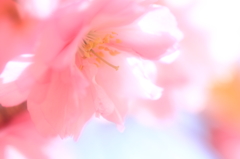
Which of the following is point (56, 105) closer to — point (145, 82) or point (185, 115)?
point (145, 82)

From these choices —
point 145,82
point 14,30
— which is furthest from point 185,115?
point 14,30

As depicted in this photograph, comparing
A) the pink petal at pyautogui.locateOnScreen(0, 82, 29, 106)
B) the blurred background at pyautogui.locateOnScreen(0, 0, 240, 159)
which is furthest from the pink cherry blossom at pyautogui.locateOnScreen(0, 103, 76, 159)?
the pink petal at pyautogui.locateOnScreen(0, 82, 29, 106)

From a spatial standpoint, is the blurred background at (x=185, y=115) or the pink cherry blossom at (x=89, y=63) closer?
the pink cherry blossom at (x=89, y=63)

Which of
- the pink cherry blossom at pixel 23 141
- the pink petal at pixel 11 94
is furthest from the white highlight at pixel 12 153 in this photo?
the pink petal at pixel 11 94

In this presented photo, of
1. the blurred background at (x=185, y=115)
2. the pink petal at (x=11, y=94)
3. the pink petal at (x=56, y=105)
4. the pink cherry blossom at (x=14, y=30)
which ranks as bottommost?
the blurred background at (x=185, y=115)

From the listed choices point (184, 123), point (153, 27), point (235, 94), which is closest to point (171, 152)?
point (184, 123)

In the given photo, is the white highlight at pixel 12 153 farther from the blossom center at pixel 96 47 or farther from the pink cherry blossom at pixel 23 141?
the blossom center at pixel 96 47

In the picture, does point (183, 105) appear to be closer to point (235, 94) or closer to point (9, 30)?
point (235, 94)
